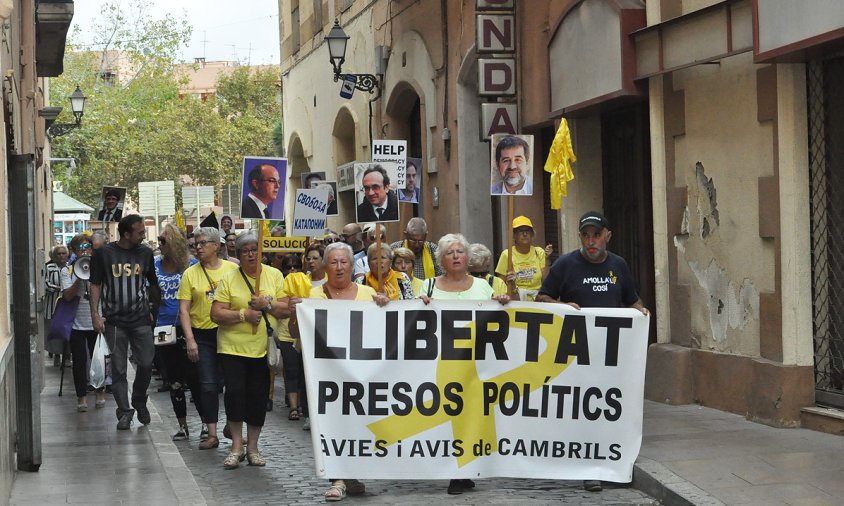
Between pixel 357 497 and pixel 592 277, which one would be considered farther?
pixel 592 277

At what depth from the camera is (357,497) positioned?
8867 mm

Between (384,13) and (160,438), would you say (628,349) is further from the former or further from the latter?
(384,13)

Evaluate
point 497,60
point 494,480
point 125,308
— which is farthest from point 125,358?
point 497,60

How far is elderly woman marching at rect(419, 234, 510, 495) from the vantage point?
9008 millimetres

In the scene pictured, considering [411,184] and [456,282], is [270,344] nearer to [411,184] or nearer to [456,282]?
[456,282]

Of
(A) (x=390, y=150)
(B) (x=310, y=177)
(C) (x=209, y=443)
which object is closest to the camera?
(C) (x=209, y=443)

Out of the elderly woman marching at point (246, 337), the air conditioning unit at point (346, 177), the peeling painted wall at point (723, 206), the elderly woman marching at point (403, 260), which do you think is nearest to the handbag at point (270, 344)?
the elderly woman marching at point (246, 337)

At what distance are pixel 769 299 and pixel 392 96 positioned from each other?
1319cm

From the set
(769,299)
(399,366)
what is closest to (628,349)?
(399,366)

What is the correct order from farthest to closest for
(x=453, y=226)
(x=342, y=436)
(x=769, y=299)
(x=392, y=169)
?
(x=453, y=226)
(x=392, y=169)
(x=769, y=299)
(x=342, y=436)

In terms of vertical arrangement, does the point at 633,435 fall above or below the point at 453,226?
below

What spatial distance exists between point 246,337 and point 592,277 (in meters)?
2.62

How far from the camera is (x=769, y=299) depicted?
438 inches

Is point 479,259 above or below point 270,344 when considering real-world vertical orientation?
above
